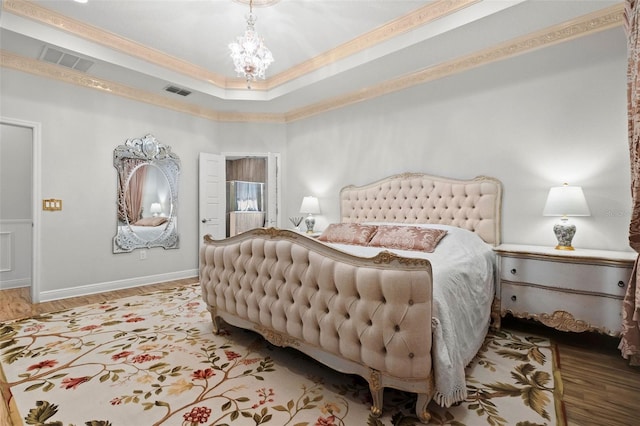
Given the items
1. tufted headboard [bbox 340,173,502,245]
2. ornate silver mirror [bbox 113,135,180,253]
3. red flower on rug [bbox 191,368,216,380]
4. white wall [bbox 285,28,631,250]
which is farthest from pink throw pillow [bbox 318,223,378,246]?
ornate silver mirror [bbox 113,135,180,253]

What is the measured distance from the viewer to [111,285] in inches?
168

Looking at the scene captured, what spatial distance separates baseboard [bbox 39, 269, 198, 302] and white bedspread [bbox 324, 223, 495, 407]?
3.76 meters

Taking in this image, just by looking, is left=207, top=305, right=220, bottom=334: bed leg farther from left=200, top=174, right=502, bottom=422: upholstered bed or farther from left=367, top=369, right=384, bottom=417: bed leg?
left=367, top=369, right=384, bottom=417: bed leg

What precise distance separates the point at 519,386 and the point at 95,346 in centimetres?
311

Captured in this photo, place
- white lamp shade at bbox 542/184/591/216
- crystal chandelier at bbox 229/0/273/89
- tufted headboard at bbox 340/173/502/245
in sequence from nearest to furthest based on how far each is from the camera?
white lamp shade at bbox 542/184/591/216 → crystal chandelier at bbox 229/0/273/89 → tufted headboard at bbox 340/173/502/245

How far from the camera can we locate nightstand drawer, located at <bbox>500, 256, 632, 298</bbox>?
2.32 meters

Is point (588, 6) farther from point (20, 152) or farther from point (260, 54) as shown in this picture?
point (20, 152)

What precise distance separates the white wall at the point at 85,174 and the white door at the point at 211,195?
282 mm

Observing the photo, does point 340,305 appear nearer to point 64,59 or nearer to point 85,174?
point 85,174

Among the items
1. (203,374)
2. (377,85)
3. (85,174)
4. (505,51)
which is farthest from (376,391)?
(85,174)

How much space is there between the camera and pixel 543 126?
306cm

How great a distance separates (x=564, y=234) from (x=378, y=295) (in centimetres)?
223

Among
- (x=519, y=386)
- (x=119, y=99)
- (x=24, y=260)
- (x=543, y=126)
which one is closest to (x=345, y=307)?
(x=519, y=386)

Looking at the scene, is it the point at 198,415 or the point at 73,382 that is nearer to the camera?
the point at 198,415
